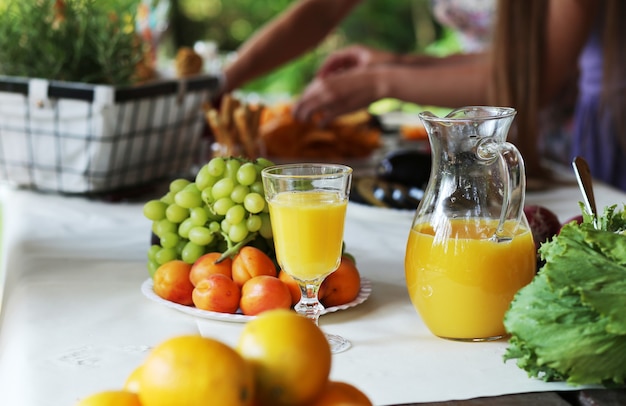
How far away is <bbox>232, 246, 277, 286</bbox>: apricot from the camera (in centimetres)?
89

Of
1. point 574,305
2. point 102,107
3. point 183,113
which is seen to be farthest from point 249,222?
point 183,113

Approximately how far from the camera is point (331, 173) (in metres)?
0.82

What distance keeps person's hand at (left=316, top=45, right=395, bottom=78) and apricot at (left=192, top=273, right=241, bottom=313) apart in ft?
4.79

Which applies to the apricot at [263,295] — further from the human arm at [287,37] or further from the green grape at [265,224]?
the human arm at [287,37]

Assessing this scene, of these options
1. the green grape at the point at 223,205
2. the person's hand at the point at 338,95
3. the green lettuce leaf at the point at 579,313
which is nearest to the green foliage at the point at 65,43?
the person's hand at the point at 338,95

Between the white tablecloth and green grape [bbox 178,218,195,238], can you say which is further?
green grape [bbox 178,218,195,238]

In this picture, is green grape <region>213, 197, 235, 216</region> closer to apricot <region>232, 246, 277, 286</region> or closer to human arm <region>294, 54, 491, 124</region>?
apricot <region>232, 246, 277, 286</region>

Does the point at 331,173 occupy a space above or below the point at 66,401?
above

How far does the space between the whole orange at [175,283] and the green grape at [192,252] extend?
25mm

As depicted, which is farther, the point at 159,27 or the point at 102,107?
the point at 159,27

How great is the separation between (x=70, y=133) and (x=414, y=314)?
81 centimetres

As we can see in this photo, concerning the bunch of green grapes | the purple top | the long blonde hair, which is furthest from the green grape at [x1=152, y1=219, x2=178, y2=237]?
the purple top

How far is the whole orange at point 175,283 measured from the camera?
932 mm

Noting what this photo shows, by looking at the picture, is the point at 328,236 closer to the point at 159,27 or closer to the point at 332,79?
the point at 332,79
